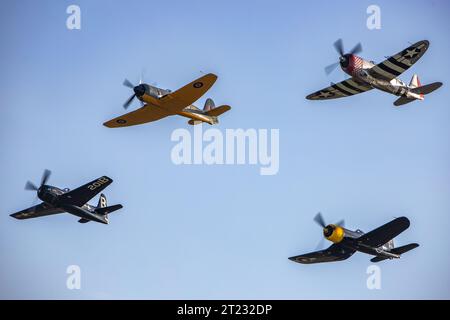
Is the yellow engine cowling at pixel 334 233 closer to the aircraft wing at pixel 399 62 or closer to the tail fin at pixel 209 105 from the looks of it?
the aircraft wing at pixel 399 62

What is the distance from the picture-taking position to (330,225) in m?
26.7

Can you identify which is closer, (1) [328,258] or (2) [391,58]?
(2) [391,58]

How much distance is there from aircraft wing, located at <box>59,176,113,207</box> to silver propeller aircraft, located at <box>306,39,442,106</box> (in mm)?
7861

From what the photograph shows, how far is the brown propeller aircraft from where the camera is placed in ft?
87.2

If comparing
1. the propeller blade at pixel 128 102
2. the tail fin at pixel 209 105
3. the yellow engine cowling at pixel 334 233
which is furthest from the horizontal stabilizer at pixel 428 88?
the propeller blade at pixel 128 102

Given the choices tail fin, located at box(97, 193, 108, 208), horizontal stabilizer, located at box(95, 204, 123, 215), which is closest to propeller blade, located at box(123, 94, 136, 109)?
horizontal stabilizer, located at box(95, 204, 123, 215)

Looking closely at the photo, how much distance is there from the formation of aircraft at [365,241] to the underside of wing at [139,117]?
232 inches

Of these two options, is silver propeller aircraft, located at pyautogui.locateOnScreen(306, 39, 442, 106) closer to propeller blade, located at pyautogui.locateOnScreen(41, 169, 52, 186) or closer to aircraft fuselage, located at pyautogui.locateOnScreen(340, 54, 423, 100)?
aircraft fuselage, located at pyautogui.locateOnScreen(340, 54, 423, 100)
